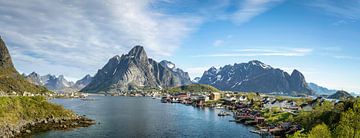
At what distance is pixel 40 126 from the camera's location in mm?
92250

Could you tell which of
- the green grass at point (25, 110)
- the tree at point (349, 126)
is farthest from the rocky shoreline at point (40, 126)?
the tree at point (349, 126)

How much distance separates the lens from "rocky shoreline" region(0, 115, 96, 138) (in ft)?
261

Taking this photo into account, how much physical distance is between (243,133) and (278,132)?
9.38 m

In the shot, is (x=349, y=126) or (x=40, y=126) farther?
(x=40, y=126)

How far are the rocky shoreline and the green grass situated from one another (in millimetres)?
2341

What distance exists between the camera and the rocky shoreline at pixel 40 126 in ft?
261

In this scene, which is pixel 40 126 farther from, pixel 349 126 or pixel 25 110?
pixel 349 126

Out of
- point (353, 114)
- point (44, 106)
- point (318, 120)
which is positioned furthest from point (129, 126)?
point (353, 114)

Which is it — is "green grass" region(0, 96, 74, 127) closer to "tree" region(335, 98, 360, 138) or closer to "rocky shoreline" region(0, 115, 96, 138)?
"rocky shoreline" region(0, 115, 96, 138)

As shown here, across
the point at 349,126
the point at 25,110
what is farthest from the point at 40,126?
the point at 349,126

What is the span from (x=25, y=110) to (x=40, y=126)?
12542 mm

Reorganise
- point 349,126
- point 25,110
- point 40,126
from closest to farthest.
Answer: point 349,126
point 40,126
point 25,110

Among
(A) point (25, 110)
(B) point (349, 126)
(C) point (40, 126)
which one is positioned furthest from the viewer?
(A) point (25, 110)

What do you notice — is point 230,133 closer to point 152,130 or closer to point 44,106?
point 152,130
